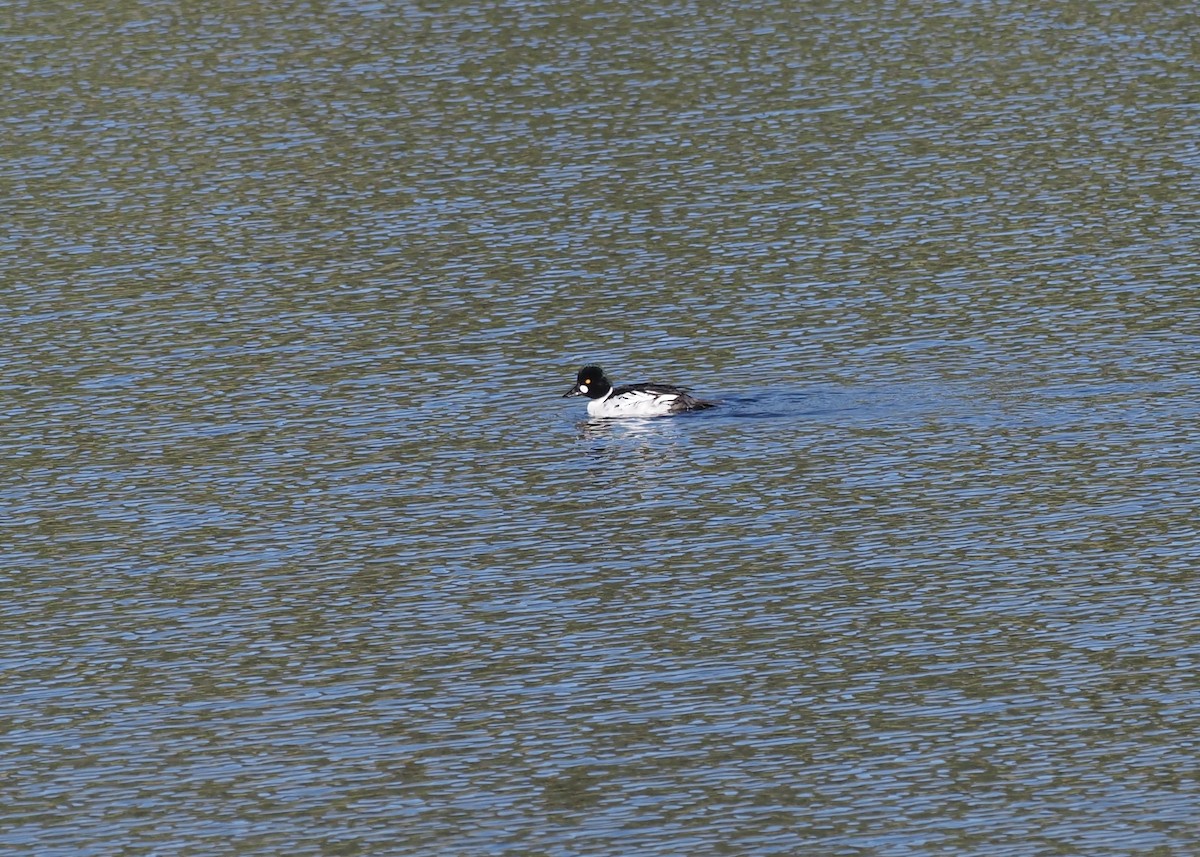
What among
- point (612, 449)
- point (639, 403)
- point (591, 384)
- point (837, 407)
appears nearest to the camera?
point (837, 407)

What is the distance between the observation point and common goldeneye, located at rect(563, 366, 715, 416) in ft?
107

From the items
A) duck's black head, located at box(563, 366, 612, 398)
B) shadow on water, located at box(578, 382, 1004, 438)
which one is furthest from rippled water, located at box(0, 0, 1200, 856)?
duck's black head, located at box(563, 366, 612, 398)

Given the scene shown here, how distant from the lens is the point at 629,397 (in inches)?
1291

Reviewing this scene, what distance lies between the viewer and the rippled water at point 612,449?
20562 mm

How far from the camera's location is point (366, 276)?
136 ft

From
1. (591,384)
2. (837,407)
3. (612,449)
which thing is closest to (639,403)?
(591,384)

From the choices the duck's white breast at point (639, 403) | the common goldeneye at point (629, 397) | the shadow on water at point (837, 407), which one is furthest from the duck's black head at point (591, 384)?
the shadow on water at point (837, 407)

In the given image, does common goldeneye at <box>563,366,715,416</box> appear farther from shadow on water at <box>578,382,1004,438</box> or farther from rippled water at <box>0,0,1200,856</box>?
rippled water at <box>0,0,1200,856</box>

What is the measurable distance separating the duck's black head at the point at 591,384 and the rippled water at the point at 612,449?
502mm

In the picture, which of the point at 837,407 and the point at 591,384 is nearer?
the point at 837,407

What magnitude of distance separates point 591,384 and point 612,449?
4.68 feet

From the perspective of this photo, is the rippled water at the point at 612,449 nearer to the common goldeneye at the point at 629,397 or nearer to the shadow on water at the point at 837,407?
the shadow on water at the point at 837,407

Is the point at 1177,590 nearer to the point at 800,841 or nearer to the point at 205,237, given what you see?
the point at 800,841

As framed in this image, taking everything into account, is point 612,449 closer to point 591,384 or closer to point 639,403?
point 639,403
